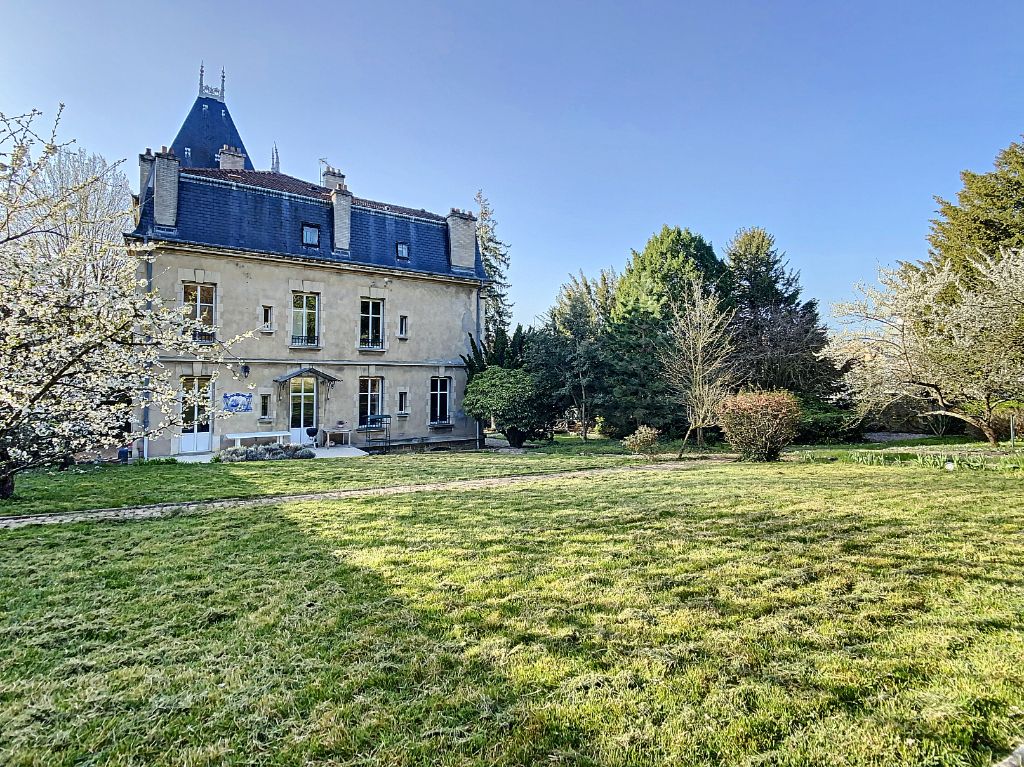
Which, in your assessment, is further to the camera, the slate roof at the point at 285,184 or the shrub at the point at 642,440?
the slate roof at the point at 285,184

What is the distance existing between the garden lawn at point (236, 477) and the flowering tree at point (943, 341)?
7.68 metres

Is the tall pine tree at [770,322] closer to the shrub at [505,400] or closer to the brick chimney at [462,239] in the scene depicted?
the shrub at [505,400]

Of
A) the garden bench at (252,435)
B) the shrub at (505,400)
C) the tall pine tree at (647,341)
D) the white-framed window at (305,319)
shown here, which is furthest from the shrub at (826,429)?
the garden bench at (252,435)

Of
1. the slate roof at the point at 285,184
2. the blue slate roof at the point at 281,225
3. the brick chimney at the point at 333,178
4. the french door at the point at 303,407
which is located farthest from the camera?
the brick chimney at the point at 333,178

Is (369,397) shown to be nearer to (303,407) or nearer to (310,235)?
(303,407)

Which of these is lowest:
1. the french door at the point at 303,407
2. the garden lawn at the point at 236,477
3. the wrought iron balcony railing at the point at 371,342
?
the garden lawn at the point at 236,477

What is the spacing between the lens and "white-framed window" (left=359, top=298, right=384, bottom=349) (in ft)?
58.3

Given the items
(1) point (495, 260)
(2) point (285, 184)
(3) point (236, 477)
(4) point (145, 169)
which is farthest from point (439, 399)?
(1) point (495, 260)

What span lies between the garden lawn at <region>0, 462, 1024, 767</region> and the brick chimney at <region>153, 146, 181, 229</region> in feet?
40.2

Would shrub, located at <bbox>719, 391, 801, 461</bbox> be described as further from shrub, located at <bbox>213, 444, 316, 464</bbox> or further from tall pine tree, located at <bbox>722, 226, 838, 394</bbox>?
shrub, located at <bbox>213, 444, 316, 464</bbox>

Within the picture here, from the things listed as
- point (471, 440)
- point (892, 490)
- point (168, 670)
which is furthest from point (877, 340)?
point (168, 670)

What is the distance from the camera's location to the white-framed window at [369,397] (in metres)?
17.7

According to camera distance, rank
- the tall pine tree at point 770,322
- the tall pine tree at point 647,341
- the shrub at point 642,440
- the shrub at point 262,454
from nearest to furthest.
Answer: the shrub at point 262,454
the shrub at point 642,440
the tall pine tree at point 647,341
the tall pine tree at point 770,322

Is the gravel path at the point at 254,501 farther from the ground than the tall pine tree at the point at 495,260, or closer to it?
closer to it
